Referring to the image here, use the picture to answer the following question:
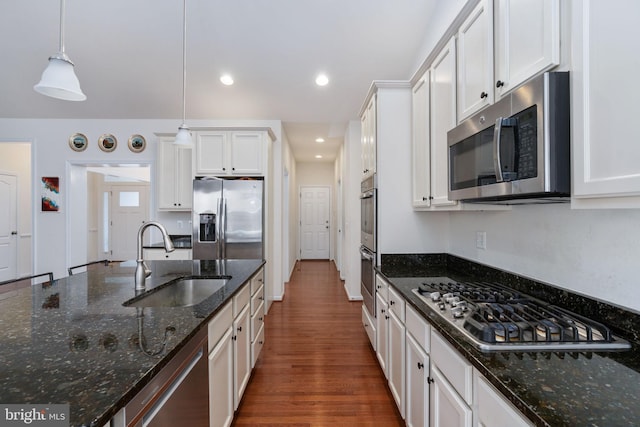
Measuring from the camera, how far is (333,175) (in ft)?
26.4

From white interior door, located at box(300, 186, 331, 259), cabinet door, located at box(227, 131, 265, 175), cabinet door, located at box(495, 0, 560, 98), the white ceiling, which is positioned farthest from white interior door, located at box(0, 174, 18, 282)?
cabinet door, located at box(495, 0, 560, 98)

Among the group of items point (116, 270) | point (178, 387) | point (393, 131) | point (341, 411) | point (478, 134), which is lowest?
point (341, 411)

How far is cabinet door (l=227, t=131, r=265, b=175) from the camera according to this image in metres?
3.78

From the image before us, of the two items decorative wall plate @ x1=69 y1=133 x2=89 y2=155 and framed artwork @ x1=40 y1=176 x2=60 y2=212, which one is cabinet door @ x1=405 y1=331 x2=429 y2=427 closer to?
decorative wall plate @ x1=69 y1=133 x2=89 y2=155

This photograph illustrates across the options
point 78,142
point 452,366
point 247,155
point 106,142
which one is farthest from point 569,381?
point 78,142

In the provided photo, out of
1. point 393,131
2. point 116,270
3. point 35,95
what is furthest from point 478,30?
point 35,95

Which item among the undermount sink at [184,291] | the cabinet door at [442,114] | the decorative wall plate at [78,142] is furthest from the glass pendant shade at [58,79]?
the decorative wall plate at [78,142]

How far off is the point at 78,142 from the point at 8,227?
2.50 meters

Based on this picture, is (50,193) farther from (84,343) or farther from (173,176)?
(84,343)

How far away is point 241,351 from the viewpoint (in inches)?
73.4

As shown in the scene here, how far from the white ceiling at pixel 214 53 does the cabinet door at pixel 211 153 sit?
62 centimetres

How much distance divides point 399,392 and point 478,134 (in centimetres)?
155

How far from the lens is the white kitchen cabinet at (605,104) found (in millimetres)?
750

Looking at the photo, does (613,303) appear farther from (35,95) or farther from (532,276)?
(35,95)
